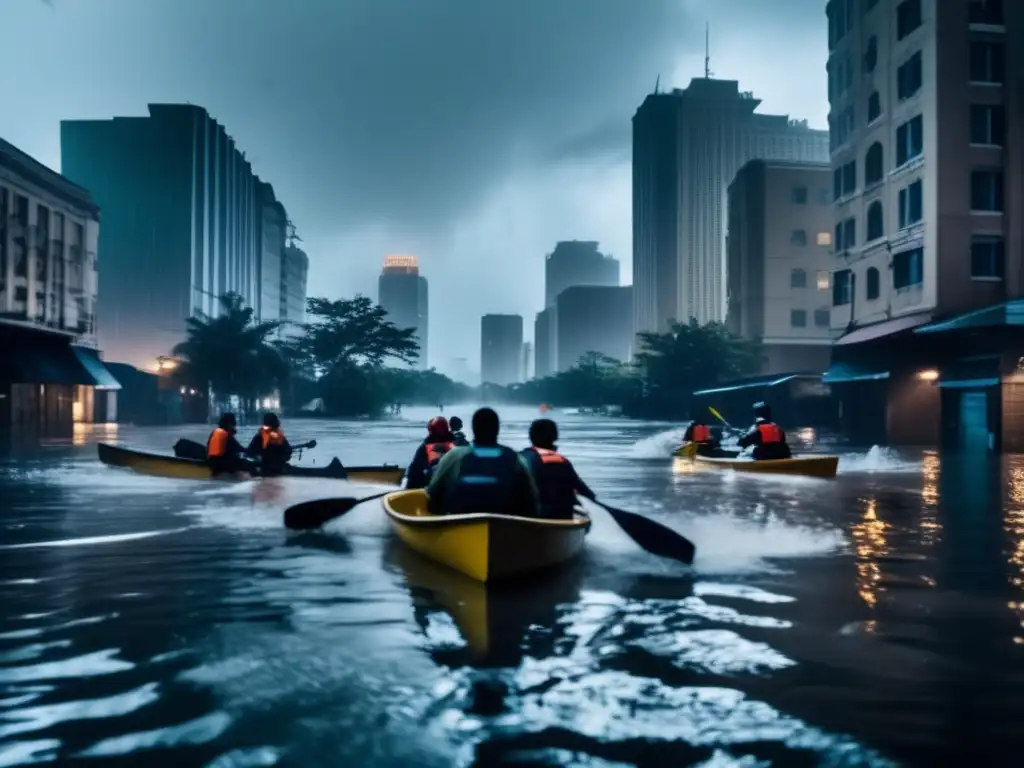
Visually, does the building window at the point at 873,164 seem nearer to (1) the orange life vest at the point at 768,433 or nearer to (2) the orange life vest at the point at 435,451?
(1) the orange life vest at the point at 768,433

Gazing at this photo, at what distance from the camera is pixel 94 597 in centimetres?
854

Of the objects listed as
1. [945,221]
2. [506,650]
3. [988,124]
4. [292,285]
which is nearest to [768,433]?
[506,650]

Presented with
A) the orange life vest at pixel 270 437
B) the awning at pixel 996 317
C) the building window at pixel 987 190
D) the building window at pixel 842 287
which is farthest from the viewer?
the building window at pixel 842 287

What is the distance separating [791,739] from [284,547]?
7807 mm

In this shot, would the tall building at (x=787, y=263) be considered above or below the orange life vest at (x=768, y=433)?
above

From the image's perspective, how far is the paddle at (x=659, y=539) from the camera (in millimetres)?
10352

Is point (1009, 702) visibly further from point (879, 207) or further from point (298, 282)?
point (298, 282)

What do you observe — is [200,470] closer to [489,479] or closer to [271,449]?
[271,449]

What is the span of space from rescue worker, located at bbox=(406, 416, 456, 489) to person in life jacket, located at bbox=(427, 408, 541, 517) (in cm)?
343

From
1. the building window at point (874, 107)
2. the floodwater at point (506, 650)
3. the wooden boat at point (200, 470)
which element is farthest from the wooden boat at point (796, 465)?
the building window at point (874, 107)

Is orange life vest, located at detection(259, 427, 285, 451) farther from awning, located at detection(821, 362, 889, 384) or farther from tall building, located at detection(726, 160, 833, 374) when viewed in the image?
tall building, located at detection(726, 160, 833, 374)

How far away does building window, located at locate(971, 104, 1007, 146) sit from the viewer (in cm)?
3412

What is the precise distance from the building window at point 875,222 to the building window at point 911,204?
2013 mm

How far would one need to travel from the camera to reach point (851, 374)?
131ft
